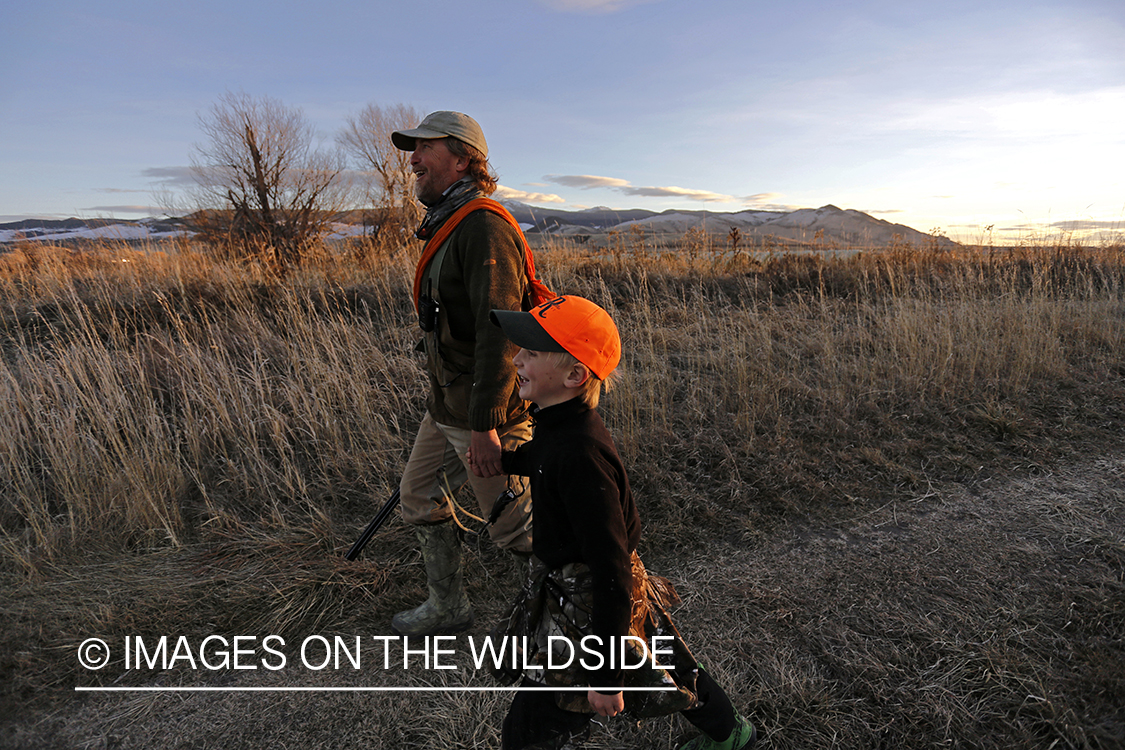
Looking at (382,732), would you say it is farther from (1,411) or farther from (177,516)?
(1,411)

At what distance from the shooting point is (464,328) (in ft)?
7.45

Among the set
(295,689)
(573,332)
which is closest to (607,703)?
(573,332)

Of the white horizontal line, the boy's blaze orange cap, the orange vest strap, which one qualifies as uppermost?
the orange vest strap

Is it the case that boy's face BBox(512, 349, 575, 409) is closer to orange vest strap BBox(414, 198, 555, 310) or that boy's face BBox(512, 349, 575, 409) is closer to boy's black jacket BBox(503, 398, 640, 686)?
boy's black jacket BBox(503, 398, 640, 686)

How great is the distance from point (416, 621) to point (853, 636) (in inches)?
79.0

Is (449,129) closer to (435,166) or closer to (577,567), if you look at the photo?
(435,166)

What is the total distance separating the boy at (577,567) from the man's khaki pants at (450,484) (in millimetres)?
629

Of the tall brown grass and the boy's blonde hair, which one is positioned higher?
the boy's blonde hair

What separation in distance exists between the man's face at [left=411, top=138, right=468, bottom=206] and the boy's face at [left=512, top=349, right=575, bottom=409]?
1049 mm

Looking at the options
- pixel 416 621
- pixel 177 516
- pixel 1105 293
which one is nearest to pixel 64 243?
pixel 177 516

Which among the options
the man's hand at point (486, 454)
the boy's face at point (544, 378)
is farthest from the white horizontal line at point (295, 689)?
the boy's face at point (544, 378)

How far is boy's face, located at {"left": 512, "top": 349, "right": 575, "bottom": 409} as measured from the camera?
62.9 inches

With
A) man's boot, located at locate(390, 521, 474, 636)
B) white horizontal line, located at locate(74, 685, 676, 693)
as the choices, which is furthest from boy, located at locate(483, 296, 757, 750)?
man's boot, located at locate(390, 521, 474, 636)

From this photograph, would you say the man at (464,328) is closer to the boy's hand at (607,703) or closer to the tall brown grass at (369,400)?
the boy's hand at (607,703)
